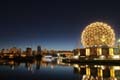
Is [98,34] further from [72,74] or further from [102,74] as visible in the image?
[102,74]

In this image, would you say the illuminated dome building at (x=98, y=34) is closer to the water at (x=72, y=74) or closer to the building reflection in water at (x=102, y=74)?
the water at (x=72, y=74)

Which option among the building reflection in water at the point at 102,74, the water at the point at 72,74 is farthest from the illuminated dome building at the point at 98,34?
the building reflection in water at the point at 102,74

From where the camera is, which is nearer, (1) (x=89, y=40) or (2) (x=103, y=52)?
(1) (x=89, y=40)

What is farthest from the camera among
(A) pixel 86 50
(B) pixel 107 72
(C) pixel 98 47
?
(A) pixel 86 50

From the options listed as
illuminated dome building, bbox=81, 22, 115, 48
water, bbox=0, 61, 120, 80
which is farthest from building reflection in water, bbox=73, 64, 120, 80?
illuminated dome building, bbox=81, 22, 115, 48

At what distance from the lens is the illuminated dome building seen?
74.4 metres

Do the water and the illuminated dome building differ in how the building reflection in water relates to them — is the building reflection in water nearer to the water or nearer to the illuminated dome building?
the water

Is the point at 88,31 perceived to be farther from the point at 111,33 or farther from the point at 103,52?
the point at 103,52

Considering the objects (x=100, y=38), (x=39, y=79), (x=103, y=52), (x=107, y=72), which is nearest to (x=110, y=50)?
(x=103, y=52)

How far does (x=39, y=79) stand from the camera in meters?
44.9

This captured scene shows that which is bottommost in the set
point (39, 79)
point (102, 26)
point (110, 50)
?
point (39, 79)

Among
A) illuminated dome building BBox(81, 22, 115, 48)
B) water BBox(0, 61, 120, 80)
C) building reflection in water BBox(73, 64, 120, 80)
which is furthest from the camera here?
illuminated dome building BBox(81, 22, 115, 48)

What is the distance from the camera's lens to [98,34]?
7500 cm

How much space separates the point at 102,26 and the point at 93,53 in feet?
67.5
